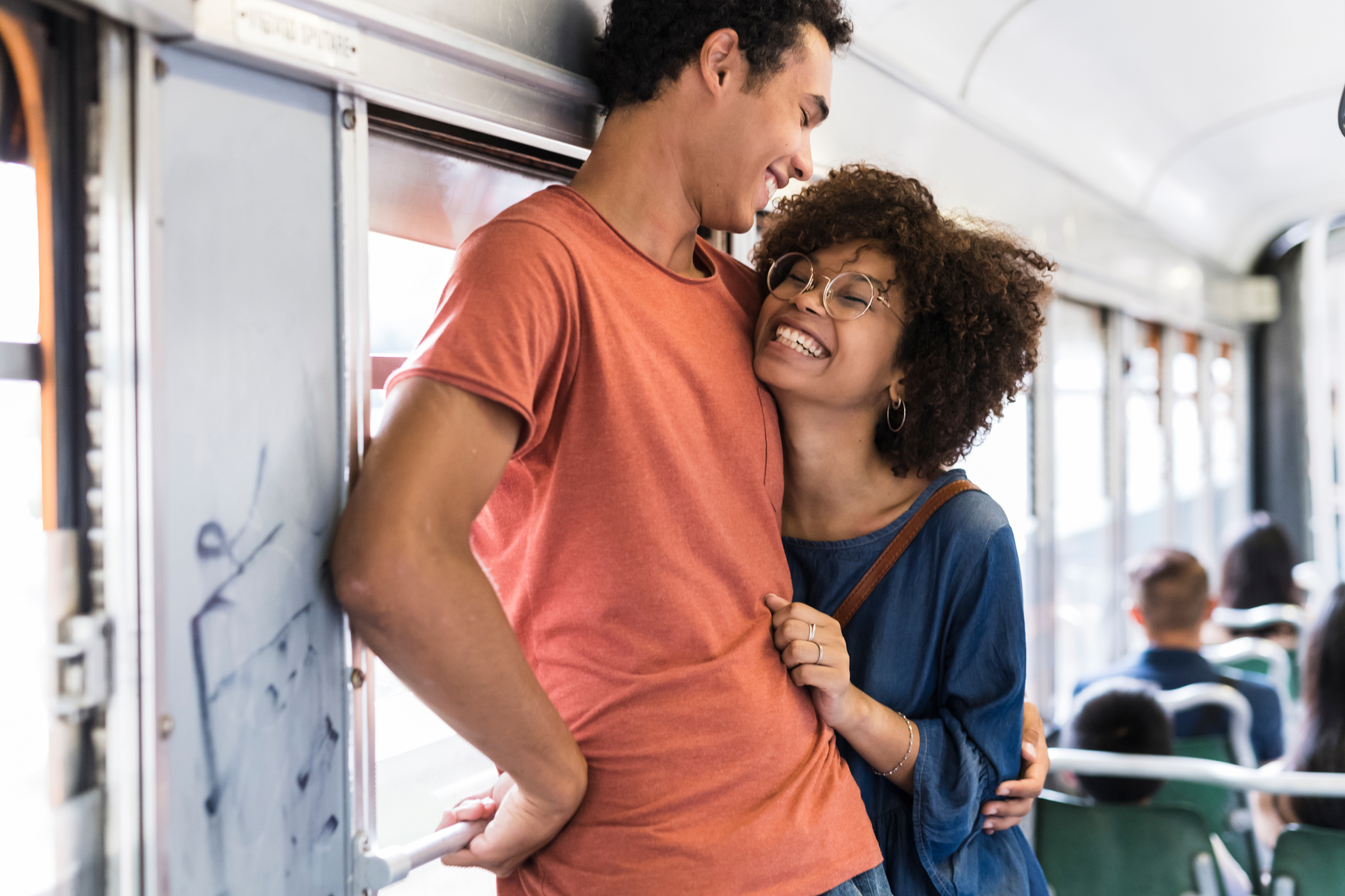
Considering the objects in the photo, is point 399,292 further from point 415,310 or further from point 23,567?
point 23,567

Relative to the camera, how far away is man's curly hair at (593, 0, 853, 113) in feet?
4.46

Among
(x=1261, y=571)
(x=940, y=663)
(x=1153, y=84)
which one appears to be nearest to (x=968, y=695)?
(x=940, y=663)

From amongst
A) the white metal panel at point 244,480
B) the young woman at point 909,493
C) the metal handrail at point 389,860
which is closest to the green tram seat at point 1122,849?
the young woman at point 909,493

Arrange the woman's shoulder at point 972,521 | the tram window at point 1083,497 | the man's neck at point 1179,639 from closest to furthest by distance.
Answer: the woman's shoulder at point 972,521
the man's neck at point 1179,639
the tram window at point 1083,497

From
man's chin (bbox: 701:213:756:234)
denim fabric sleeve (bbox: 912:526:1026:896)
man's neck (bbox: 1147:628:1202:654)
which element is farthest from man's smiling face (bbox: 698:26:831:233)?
man's neck (bbox: 1147:628:1202:654)

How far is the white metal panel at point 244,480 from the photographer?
105 cm

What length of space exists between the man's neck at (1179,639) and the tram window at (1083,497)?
3.09ft

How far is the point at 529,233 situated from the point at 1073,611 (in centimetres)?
386

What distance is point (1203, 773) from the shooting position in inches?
91.0

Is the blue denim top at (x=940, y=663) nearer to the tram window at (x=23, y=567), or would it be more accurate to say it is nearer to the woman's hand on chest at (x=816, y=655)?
the woman's hand on chest at (x=816, y=655)

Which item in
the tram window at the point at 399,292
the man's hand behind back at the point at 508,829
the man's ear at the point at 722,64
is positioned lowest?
the man's hand behind back at the point at 508,829

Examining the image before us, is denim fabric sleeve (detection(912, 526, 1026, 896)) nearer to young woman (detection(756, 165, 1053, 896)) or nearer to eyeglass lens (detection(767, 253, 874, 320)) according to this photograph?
young woman (detection(756, 165, 1053, 896))

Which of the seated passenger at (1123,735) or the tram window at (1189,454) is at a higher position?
the tram window at (1189,454)

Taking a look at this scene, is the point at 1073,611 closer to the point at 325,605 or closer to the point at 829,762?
the point at 829,762
